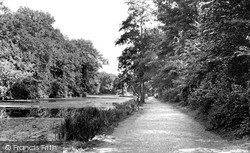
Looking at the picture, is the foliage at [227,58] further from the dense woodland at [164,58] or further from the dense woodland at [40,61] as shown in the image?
the dense woodland at [40,61]

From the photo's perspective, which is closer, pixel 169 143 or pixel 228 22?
pixel 169 143

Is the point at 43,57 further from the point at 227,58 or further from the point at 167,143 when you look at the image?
the point at 167,143

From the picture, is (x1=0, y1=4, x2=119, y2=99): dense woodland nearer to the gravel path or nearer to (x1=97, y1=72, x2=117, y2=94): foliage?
the gravel path

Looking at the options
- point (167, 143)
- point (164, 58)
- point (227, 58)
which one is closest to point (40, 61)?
point (164, 58)

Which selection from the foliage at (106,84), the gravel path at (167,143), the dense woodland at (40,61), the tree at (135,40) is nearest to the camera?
the gravel path at (167,143)

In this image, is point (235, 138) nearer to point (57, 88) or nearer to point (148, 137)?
point (148, 137)

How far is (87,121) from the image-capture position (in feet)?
34.1

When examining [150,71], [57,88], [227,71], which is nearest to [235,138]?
[227,71]

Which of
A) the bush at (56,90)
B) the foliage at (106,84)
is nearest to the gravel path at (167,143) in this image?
the bush at (56,90)

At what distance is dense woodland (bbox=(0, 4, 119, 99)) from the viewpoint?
131 ft

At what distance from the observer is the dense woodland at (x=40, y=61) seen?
3988 centimetres

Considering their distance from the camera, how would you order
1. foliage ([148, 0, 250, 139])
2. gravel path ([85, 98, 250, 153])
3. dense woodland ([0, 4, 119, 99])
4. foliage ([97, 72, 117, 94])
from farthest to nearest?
foliage ([97, 72, 117, 94]) < dense woodland ([0, 4, 119, 99]) < foliage ([148, 0, 250, 139]) < gravel path ([85, 98, 250, 153])

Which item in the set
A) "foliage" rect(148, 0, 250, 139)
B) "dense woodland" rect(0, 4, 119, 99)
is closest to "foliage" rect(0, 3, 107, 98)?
"dense woodland" rect(0, 4, 119, 99)

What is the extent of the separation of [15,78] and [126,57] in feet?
56.4
